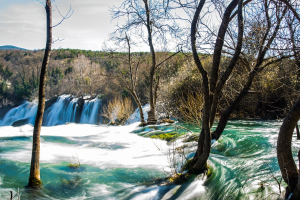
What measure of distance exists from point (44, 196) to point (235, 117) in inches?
526

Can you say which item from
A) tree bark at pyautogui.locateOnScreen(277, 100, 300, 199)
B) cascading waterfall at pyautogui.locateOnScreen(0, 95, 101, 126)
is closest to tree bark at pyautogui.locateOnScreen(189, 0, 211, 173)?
tree bark at pyautogui.locateOnScreen(277, 100, 300, 199)

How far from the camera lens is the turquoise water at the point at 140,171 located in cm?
461

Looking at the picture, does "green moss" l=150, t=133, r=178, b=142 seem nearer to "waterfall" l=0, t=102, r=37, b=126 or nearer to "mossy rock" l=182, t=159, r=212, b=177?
"mossy rock" l=182, t=159, r=212, b=177

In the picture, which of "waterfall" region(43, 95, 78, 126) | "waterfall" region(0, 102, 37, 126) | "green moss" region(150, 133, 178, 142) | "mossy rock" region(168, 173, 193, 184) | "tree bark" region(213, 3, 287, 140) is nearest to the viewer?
"tree bark" region(213, 3, 287, 140)

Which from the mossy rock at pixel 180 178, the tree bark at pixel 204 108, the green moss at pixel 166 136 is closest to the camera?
the tree bark at pixel 204 108

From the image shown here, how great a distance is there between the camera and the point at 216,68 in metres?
4.59

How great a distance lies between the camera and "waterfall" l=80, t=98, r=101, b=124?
950 inches

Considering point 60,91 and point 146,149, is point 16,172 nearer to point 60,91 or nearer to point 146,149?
point 146,149

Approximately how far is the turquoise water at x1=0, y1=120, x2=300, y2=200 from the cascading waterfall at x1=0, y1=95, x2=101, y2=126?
1501 centimetres

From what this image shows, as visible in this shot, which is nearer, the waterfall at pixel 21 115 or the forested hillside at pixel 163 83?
the forested hillside at pixel 163 83

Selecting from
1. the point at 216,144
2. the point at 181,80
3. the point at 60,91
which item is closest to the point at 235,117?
the point at 181,80

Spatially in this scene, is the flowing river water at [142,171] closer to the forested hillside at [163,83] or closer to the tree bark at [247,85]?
the tree bark at [247,85]

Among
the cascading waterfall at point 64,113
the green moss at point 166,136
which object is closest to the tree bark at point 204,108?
the green moss at point 166,136

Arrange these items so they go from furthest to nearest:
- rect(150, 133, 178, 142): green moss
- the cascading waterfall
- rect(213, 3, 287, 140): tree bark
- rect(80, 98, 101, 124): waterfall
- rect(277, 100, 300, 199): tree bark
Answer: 1. the cascading waterfall
2. rect(80, 98, 101, 124): waterfall
3. rect(150, 133, 178, 142): green moss
4. rect(213, 3, 287, 140): tree bark
5. rect(277, 100, 300, 199): tree bark
